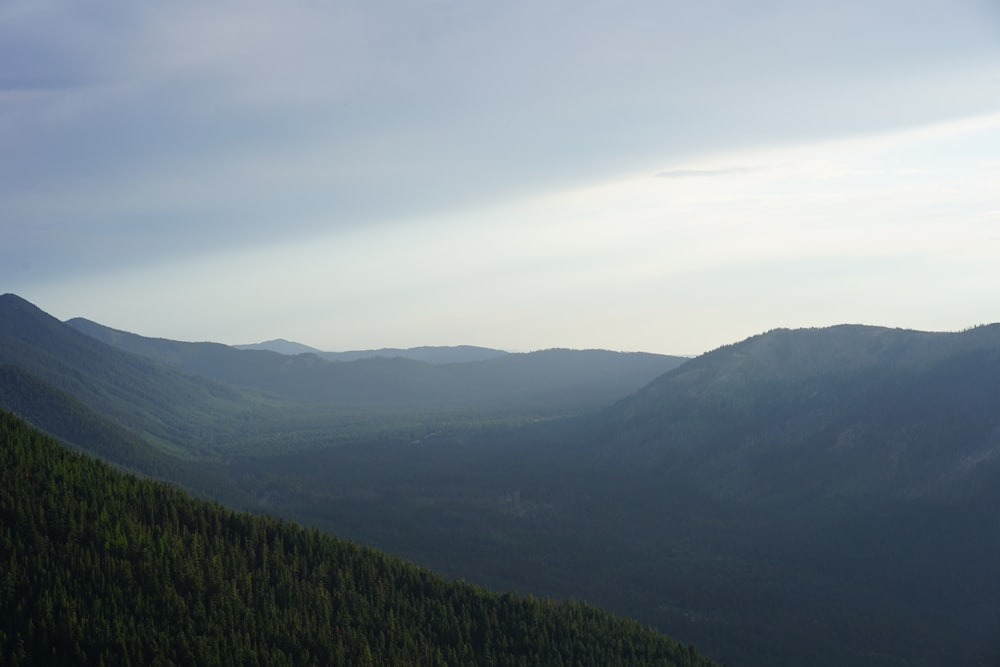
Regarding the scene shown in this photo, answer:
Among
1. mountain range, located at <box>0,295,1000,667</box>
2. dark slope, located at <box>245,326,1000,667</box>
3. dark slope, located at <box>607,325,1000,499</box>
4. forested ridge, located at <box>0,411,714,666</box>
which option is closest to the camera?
forested ridge, located at <box>0,411,714,666</box>

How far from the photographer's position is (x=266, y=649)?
4825 centimetres

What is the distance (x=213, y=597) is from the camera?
5159 centimetres

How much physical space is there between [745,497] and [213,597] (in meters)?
104

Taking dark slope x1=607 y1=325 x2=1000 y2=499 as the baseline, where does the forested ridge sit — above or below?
below

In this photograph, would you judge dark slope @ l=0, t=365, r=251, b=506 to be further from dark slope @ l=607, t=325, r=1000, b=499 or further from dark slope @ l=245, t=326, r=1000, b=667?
dark slope @ l=607, t=325, r=1000, b=499

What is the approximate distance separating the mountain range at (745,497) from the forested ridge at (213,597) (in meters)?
24.3

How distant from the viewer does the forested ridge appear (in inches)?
1768

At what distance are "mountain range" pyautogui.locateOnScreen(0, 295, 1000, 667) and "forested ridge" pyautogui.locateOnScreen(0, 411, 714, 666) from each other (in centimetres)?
2425

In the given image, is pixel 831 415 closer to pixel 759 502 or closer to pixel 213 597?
pixel 759 502

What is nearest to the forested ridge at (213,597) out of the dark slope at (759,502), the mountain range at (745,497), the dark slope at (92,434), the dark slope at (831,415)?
the mountain range at (745,497)

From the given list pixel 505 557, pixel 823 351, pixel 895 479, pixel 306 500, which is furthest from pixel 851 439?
pixel 306 500

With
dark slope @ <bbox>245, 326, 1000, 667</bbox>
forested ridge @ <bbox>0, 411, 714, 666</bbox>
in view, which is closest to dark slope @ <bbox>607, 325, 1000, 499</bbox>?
dark slope @ <bbox>245, 326, 1000, 667</bbox>

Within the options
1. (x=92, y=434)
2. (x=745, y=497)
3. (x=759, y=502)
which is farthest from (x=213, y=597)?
(x=92, y=434)

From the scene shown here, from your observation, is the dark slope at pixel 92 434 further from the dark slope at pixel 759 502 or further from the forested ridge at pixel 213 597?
the forested ridge at pixel 213 597
